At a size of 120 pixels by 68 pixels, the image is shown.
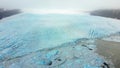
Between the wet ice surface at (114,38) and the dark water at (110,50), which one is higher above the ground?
the wet ice surface at (114,38)

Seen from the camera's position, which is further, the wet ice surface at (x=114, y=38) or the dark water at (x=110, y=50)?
the wet ice surface at (x=114, y=38)

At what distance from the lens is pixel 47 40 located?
1671 mm

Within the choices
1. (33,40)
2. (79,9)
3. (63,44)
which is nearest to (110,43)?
(63,44)

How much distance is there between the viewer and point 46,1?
3.23 meters

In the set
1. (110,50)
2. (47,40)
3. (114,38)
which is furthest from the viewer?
(114,38)

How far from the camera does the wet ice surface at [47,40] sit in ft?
4.44

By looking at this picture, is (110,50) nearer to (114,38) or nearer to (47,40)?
(114,38)

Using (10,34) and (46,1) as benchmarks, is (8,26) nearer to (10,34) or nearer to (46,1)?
(10,34)

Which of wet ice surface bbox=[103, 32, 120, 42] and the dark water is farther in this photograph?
wet ice surface bbox=[103, 32, 120, 42]

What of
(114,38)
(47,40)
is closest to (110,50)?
(114,38)

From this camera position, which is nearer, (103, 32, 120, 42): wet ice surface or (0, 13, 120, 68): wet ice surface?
(0, 13, 120, 68): wet ice surface

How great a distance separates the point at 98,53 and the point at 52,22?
731 millimetres

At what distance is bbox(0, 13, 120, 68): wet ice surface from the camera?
4.44 ft

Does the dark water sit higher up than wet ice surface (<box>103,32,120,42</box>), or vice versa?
wet ice surface (<box>103,32,120,42</box>)
